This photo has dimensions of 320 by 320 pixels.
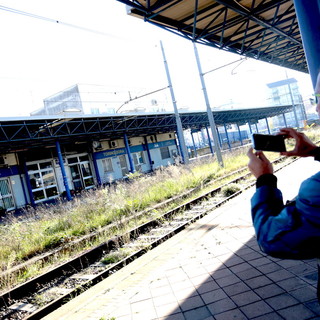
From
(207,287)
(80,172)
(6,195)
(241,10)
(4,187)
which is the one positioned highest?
(241,10)

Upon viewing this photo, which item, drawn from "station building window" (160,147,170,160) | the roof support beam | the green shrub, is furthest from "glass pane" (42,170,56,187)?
the roof support beam

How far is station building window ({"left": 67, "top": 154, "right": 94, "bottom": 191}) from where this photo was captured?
2281 centimetres

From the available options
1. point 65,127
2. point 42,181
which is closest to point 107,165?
point 42,181

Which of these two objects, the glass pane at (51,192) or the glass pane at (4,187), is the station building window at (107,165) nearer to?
the glass pane at (51,192)

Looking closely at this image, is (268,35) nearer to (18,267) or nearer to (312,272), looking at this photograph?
(312,272)

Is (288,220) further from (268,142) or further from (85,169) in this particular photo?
(85,169)

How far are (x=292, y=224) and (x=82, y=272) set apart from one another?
5289 millimetres

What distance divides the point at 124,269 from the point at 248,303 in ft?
8.59

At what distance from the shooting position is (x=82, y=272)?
544cm

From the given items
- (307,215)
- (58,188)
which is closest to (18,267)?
(307,215)

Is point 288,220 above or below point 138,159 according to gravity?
below

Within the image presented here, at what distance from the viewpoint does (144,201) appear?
33.8 ft

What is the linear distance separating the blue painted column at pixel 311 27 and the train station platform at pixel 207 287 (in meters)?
3.03

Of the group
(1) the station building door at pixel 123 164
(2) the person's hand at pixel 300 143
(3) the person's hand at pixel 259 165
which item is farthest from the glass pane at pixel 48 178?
(3) the person's hand at pixel 259 165
